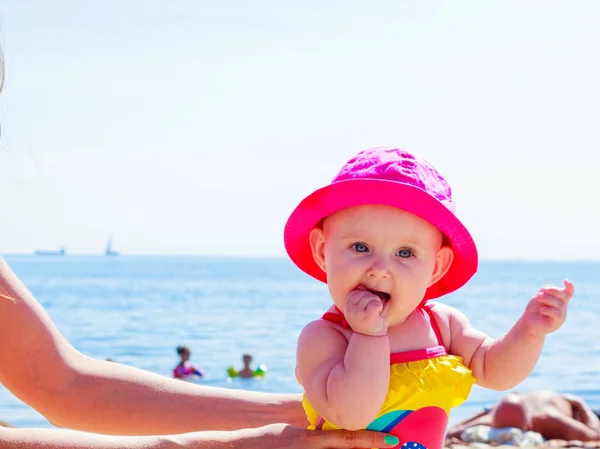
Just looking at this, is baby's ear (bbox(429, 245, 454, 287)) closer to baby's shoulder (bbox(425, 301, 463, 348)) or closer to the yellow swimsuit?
baby's shoulder (bbox(425, 301, 463, 348))

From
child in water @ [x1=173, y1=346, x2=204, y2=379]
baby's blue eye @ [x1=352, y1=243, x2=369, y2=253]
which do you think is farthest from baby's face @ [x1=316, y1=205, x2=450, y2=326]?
child in water @ [x1=173, y1=346, x2=204, y2=379]

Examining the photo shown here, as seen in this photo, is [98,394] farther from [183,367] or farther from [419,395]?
[183,367]

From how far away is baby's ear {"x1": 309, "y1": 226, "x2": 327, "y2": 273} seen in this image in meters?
2.87

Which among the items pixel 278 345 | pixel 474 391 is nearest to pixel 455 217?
pixel 474 391

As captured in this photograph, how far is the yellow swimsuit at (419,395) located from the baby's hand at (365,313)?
0.15m

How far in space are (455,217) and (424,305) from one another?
0.38 metres

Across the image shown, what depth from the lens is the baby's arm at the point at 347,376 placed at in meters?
2.56

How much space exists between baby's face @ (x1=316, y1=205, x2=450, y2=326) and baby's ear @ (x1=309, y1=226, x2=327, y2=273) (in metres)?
0.13

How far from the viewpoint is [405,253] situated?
2707 mm

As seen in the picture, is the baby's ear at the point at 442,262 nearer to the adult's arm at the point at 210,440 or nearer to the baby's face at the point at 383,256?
the baby's face at the point at 383,256

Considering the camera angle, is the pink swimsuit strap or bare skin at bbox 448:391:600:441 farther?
bare skin at bbox 448:391:600:441

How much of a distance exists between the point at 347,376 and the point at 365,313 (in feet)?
0.60

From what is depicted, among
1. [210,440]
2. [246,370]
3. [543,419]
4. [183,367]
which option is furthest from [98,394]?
[246,370]

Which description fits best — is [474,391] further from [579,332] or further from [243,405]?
[579,332]
